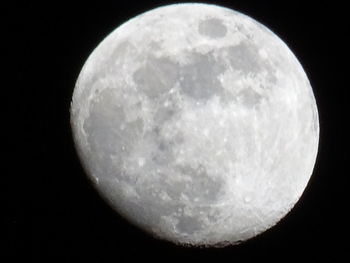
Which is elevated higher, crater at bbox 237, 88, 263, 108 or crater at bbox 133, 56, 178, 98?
crater at bbox 133, 56, 178, 98

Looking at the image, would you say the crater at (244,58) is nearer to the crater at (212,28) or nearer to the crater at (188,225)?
the crater at (212,28)

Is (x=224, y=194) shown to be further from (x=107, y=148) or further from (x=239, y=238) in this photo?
(x=107, y=148)

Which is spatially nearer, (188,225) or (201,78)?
(201,78)

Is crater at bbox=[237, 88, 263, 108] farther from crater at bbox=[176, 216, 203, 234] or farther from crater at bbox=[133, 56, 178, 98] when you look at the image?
crater at bbox=[176, 216, 203, 234]

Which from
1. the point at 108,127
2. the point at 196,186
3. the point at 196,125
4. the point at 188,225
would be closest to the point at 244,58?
the point at 196,125

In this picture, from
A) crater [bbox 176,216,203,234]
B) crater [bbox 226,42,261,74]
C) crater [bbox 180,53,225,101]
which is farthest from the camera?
crater [bbox 176,216,203,234]

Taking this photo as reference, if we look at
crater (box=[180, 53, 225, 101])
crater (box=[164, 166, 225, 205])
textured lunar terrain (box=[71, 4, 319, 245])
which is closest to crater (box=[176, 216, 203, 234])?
textured lunar terrain (box=[71, 4, 319, 245])

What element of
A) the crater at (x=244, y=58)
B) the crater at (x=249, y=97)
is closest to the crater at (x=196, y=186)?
the crater at (x=249, y=97)

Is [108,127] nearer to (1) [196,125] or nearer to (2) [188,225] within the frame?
(1) [196,125]
